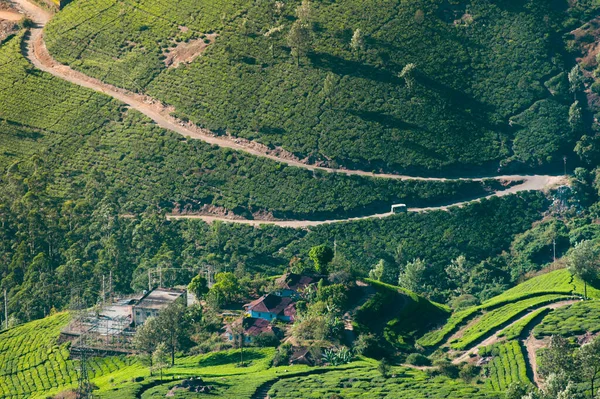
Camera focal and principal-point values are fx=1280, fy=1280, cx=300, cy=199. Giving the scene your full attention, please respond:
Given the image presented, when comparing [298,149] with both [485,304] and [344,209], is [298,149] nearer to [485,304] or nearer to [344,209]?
[344,209]

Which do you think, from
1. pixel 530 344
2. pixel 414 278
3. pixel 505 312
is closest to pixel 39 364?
pixel 414 278

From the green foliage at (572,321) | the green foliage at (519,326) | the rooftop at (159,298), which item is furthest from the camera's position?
the rooftop at (159,298)

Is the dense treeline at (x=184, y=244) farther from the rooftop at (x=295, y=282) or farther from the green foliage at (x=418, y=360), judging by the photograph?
the green foliage at (x=418, y=360)

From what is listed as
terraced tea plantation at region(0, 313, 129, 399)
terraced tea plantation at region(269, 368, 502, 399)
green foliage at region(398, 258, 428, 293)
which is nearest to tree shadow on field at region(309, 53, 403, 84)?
green foliage at region(398, 258, 428, 293)

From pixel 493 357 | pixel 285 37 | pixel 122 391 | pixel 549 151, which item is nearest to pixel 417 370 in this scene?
pixel 493 357

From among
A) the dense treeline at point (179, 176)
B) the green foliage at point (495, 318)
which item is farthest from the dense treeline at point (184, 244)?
the green foliage at point (495, 318)

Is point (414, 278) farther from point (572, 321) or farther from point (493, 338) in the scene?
point (572, 321)
